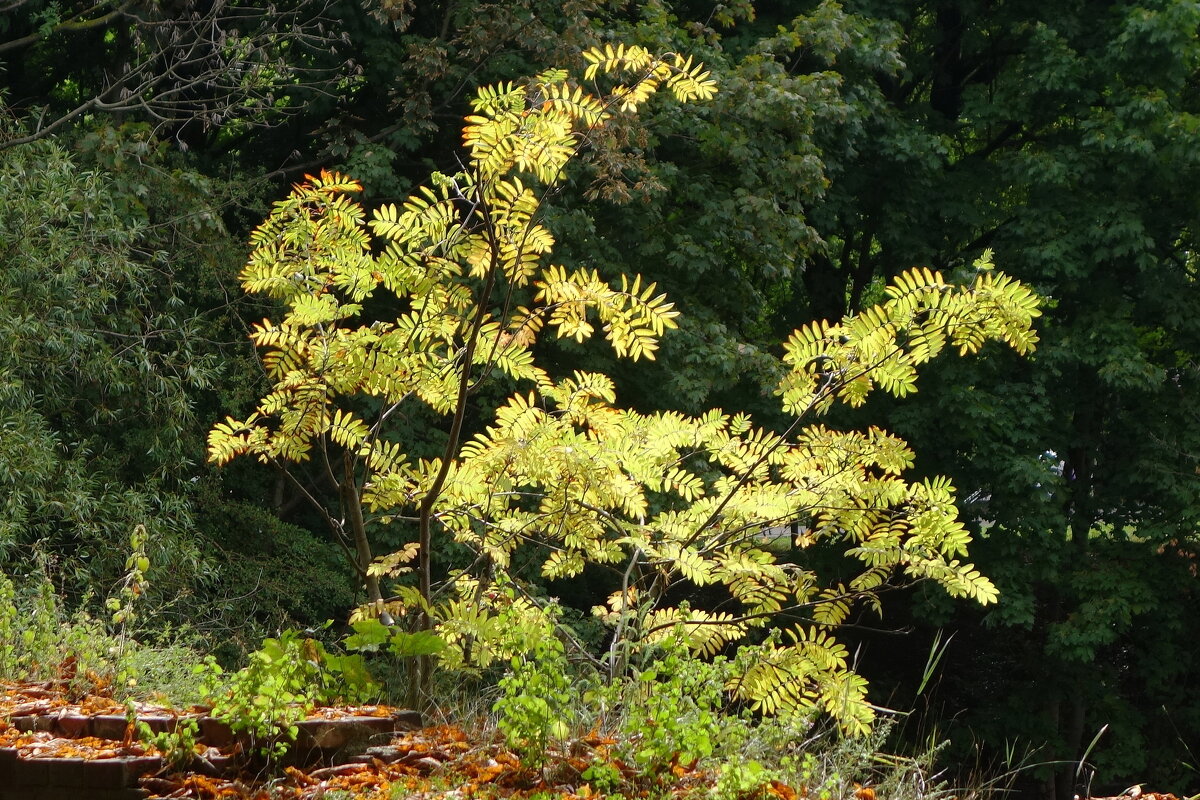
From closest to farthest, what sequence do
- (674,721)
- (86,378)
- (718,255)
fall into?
(674,721) → (86,378) → (718,255)

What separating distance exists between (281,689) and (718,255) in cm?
817

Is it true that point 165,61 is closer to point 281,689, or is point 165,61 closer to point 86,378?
point 86,378

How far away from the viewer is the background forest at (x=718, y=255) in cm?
854

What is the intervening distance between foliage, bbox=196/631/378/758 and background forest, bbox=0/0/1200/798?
3.91m

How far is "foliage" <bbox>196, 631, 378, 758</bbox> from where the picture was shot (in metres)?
3.27

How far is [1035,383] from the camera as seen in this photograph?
12016 mm

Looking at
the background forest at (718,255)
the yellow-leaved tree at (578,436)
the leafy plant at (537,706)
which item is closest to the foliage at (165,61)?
the background forest at (718,255)

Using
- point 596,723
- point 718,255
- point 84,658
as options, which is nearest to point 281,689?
point 596,723

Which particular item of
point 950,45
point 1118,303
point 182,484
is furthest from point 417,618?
point 950,45

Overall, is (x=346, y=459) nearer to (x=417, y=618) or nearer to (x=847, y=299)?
(x=417, y=618)

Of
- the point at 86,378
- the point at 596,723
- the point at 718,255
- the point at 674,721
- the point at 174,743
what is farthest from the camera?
the point at 718,255

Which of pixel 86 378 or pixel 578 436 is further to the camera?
pixel 86 378

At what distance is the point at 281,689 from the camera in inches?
132

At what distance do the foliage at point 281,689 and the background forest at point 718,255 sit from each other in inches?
154
